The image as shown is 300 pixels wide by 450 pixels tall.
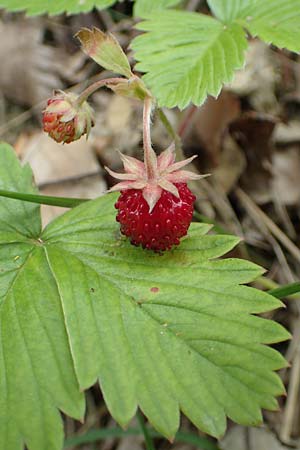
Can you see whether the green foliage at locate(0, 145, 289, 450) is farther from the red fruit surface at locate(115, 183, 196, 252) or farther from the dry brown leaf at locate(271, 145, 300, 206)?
the dry brown leaf at locate(271, 145, 300, 206)

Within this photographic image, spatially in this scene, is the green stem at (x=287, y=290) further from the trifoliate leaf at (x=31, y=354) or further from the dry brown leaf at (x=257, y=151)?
the dry brown leaf at (x=257, y=151)

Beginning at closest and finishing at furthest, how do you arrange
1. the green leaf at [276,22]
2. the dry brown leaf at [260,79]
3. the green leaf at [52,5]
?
the green leaf at [276,22] < the green leaf at [52,5] < the dry brown leaf at [260,79]

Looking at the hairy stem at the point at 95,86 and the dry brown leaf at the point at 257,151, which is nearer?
the hairy stem at the point at 95,86

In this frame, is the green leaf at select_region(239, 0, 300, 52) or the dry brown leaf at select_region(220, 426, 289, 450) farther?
the dry brown leaf at select_region(220, 426, 289, 450)

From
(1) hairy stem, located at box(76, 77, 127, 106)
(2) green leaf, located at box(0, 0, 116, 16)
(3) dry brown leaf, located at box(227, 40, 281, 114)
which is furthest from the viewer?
(3) dry brown leaf, located at box(227, 40, 281, 114)

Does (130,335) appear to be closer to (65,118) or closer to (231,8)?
(65,118)

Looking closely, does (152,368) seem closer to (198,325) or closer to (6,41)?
(198,325)

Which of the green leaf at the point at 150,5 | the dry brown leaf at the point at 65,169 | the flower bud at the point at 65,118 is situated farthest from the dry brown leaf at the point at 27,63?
the flower bud at the point at 65,118

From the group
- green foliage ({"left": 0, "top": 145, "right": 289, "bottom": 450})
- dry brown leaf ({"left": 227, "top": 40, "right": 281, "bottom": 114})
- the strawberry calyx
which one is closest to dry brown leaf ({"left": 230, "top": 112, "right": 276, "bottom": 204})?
dry brown leaf ({"left": 227, "top": 40, "right": 281, "bottom": 114})
